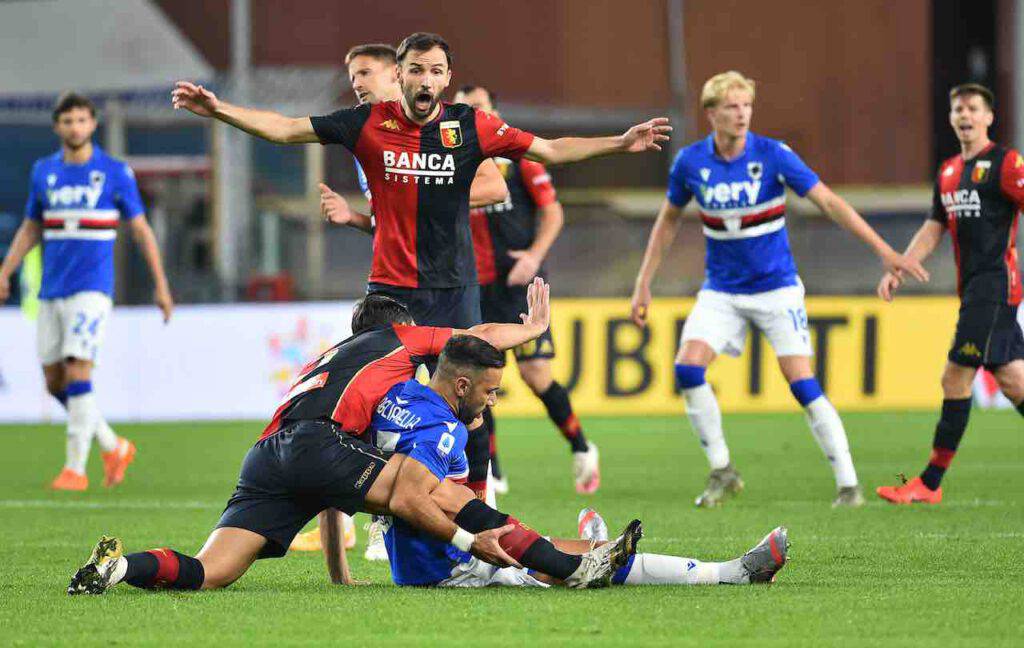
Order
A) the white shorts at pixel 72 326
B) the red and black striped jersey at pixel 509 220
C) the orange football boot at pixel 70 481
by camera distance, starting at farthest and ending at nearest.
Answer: the white shorts at pixel 72 326 → the orange football boot at pixel 70 481 → the red and black striped jersey at pixel 509 220

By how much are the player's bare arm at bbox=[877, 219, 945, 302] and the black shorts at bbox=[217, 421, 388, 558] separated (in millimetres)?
3742

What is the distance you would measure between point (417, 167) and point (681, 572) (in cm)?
214

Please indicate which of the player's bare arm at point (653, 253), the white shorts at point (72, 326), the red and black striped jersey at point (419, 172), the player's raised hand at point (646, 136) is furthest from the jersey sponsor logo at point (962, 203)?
the white shorts at point (72, 326)

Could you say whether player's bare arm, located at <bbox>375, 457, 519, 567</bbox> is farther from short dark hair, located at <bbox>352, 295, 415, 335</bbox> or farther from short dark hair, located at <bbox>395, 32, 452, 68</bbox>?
short dark hair, located at <bbox>395, 32, 452, 68</bbox>

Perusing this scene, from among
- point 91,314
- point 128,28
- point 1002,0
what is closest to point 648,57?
point 1002,0

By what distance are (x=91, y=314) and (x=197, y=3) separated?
15.8 metres

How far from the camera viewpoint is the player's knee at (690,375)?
9.70 m

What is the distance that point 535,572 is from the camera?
21.0 feet

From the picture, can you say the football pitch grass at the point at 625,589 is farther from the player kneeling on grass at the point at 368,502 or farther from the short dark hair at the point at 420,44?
the short dark hair at the point at 420,44

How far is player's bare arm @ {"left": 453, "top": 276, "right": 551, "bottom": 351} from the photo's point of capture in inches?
265

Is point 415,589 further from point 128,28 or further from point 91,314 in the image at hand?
point 128,28

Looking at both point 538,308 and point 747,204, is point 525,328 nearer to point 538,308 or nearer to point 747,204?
point 538,308

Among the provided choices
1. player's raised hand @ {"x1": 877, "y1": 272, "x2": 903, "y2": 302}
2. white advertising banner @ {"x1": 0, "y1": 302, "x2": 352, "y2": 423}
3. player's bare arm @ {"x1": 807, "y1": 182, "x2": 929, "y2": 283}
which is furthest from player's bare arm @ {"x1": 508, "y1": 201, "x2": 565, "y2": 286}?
white advertising banner @ {"x1": 0, "y1": 302, "x2": 352, "y2": 423}

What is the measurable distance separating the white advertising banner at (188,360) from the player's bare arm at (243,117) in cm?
1011
